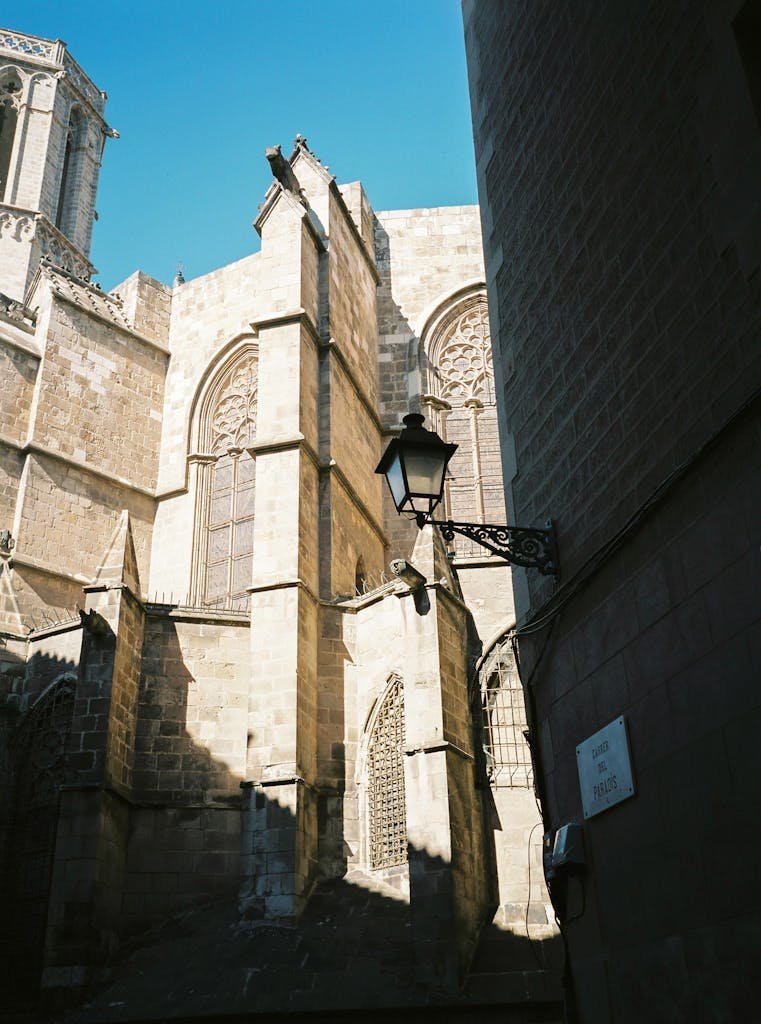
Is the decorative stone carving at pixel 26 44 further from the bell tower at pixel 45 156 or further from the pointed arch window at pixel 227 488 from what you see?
the pointed arch window at pixel 227 488

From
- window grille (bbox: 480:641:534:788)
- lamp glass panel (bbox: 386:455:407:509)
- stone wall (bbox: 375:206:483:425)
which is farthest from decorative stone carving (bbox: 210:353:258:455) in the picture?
lamp glass panel (bbox: 386:455:407:509)

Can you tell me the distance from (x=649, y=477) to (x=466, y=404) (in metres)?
14.2

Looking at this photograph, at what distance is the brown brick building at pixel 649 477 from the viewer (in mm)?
4395

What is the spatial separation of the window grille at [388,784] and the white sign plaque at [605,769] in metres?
7.54

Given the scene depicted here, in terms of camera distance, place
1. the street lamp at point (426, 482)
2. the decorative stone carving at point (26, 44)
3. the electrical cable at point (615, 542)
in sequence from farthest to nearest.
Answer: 1. the decorative stone carving at point (26, 44)
2. the street lamp at point (426, 482)
3. the electrical cable at point (615, 542)

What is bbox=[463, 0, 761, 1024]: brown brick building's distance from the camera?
439cm

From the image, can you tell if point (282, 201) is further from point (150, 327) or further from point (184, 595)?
point (184, 595)

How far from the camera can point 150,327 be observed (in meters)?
20.7

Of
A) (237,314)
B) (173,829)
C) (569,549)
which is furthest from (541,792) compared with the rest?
(237,314)

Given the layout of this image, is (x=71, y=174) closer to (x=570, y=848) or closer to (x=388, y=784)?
(x=388, y=784)

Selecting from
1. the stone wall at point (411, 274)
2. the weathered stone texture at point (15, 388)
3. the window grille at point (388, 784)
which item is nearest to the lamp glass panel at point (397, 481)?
the window grille at point (388, 784)

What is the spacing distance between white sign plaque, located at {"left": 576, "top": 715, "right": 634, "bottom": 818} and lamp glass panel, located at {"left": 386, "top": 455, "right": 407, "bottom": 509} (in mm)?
1602

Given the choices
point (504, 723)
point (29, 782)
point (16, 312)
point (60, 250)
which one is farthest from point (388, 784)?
point (60, 250)

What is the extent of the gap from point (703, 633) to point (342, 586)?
1088cm
